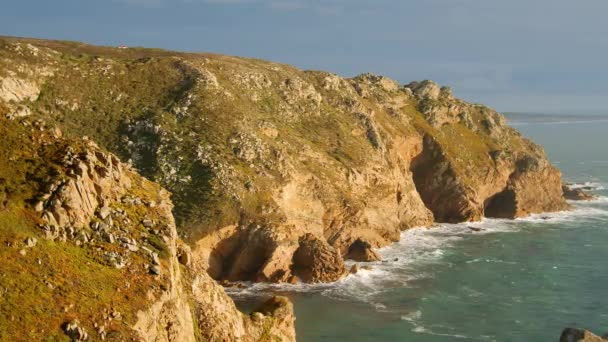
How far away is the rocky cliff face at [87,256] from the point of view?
26.6 metres

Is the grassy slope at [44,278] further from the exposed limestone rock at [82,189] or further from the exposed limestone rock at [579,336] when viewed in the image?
the exposed limestone rock at [579,336]

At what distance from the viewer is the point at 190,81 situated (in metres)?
93.6

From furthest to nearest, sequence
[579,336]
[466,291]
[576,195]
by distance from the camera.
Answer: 1. [576,195]
2. [466,291]
3. [579,336]

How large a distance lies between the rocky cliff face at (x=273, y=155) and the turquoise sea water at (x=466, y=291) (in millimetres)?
5041

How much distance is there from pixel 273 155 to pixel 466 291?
29.9 m

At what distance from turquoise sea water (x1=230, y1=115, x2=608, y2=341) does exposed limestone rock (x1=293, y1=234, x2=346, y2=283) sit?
1689 millimetres

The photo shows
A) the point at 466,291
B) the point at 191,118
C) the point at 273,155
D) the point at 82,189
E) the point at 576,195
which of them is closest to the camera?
the point at 82,189

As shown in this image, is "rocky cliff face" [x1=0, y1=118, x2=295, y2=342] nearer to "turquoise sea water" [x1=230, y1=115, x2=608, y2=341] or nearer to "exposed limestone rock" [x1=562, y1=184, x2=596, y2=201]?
"turquoise sea water" [x1=230, y1=115, x2=608, y2=341]

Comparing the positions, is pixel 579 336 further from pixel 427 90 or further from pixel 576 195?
pixel 427 90

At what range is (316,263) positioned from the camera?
7262 centimetres

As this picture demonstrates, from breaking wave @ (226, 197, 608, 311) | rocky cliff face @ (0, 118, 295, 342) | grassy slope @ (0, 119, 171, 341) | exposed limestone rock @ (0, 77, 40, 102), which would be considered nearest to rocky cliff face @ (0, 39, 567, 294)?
exposed limestone rock @ (0, 77, 40, 102)

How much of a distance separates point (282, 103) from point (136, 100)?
2331 cm

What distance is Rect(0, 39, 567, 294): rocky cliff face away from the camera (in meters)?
73.4

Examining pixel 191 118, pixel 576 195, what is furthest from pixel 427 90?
pixel 191 118
